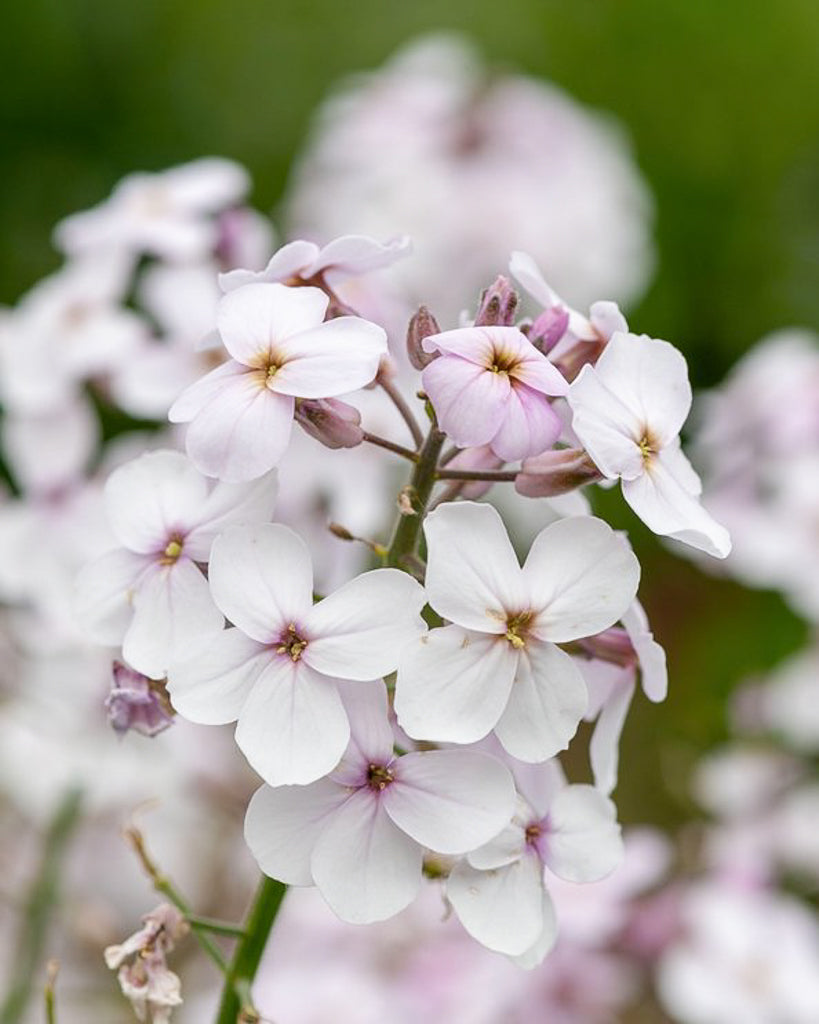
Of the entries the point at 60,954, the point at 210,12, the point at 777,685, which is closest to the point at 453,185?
the point at 777,685

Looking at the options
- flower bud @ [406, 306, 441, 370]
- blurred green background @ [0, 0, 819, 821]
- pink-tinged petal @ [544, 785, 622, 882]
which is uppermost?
flower bud @ [406, 306, 441, 370]

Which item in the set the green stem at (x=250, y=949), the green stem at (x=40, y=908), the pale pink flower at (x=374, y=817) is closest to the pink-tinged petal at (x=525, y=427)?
the pale pink flower at (x=374, y=817)

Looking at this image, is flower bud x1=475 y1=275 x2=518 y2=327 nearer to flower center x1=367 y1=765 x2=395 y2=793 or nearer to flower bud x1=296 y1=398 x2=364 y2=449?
flower bud x1=296 y1=398 x2=364 y2=449

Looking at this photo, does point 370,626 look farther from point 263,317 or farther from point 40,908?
point 40,908

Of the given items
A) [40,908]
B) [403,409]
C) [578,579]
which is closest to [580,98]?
[40,908]

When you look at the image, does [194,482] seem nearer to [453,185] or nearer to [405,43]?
[453,185]

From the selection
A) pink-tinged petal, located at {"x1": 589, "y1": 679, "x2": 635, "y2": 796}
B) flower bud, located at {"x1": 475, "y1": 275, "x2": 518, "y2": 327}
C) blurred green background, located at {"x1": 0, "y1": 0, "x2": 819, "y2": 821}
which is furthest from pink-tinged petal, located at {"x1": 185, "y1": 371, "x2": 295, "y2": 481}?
blurred green background, located at {"x1": 0, "y1": 0, "x2": 819, "y2": 821}
